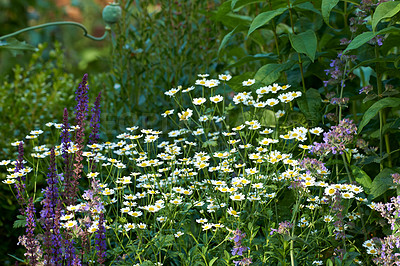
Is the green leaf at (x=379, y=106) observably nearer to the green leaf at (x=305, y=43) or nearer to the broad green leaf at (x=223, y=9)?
the green leaf at (x=305, y=43)

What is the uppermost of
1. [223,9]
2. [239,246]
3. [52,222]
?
[223,9]

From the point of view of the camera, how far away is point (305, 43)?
2.06 metres

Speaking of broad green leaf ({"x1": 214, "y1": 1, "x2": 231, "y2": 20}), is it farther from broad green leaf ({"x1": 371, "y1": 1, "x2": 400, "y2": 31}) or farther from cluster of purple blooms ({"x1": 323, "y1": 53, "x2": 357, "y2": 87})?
broad green leaf ({"x1": 371, "y1": 1, "x2": 400, "y2": 31})

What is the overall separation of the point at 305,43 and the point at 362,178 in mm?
621

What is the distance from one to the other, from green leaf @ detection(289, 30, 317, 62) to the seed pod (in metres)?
1.24

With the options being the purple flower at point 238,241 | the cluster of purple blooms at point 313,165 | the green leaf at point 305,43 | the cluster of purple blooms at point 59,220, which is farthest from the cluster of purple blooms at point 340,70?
the cluster of purple blooms at point 59,220

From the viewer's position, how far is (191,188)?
2.02 meters

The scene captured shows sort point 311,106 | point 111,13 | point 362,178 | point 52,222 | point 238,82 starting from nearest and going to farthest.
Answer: point 52,222, point 362,178, point 311,106, point 238,82, point 111,13

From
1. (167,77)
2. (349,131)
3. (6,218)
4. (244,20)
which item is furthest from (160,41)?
(349,131)

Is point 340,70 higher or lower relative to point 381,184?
higher

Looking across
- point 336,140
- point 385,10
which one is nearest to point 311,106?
point 336,140

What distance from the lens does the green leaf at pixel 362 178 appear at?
1986 millimetres

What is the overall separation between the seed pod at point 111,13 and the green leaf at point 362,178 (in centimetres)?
170

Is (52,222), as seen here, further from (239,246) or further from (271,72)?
(271,72)
